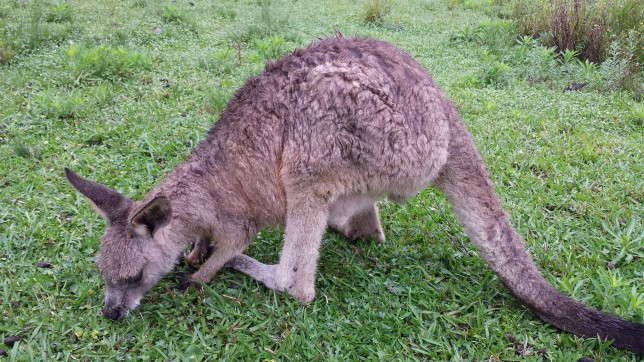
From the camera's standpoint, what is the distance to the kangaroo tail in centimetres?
279

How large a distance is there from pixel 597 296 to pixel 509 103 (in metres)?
3.17

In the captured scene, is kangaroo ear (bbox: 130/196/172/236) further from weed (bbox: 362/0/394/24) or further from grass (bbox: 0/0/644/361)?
weed (bbox: 362/0/394/24)

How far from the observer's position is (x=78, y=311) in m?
3.03

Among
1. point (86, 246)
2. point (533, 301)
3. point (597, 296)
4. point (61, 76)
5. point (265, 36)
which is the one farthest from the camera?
point (265, 36)

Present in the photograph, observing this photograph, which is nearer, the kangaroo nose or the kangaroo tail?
the kangaroo tail

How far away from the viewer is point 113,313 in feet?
9.62

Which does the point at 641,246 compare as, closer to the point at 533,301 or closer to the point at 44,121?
the point at 533,301

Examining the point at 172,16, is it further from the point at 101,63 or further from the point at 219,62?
the point at 101,63

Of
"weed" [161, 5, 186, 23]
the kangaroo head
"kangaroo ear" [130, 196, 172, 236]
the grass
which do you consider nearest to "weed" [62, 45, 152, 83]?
the grass

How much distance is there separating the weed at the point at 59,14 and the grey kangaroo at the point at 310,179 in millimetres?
5293

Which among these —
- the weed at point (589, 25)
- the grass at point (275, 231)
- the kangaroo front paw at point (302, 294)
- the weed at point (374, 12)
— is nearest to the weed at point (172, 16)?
the grass at point (275, 231)

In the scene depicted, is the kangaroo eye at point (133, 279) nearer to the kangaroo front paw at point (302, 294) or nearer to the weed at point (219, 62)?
the kangaroo front paw at point (302, 294)

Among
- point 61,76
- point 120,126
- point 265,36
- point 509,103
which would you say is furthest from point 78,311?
point 265,36

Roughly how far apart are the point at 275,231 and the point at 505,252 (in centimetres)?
171
